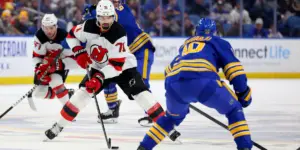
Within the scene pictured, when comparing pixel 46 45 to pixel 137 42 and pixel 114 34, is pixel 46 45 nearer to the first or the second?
pixel 137 42

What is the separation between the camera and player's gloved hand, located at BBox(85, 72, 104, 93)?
5336 mm

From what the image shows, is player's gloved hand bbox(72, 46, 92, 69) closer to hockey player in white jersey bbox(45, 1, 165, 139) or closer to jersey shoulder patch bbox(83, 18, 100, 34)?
hockey player in white jersey bbox(45, 1, 165, 139)

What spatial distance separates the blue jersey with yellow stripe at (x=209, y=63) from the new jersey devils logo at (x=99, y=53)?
1223 millimetres

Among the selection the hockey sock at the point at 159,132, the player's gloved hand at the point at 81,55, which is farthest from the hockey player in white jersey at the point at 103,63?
the hockey sock at the point at 159,132

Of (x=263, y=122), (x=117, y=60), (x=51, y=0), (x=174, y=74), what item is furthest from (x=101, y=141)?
(x=51, y=0)

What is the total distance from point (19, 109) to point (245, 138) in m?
4.44

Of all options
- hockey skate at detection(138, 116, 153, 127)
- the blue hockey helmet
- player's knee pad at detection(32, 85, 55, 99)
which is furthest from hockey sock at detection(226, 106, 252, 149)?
player's knee pad at detection(32, 85, 55, 99)

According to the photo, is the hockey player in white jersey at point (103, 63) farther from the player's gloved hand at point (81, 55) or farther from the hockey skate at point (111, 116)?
the hockey skate at point (111, 116)

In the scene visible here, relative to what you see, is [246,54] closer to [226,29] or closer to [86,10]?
[226,29]

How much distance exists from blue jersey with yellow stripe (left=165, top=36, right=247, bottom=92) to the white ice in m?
0.98

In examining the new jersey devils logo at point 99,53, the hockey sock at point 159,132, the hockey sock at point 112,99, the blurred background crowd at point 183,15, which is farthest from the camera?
the blurred background crowd at point 183,15

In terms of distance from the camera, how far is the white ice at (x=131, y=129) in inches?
213

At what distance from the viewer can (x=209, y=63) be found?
14.5ft

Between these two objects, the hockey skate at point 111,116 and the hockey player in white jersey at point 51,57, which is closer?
the hockey player in white jersey at point 51,57
